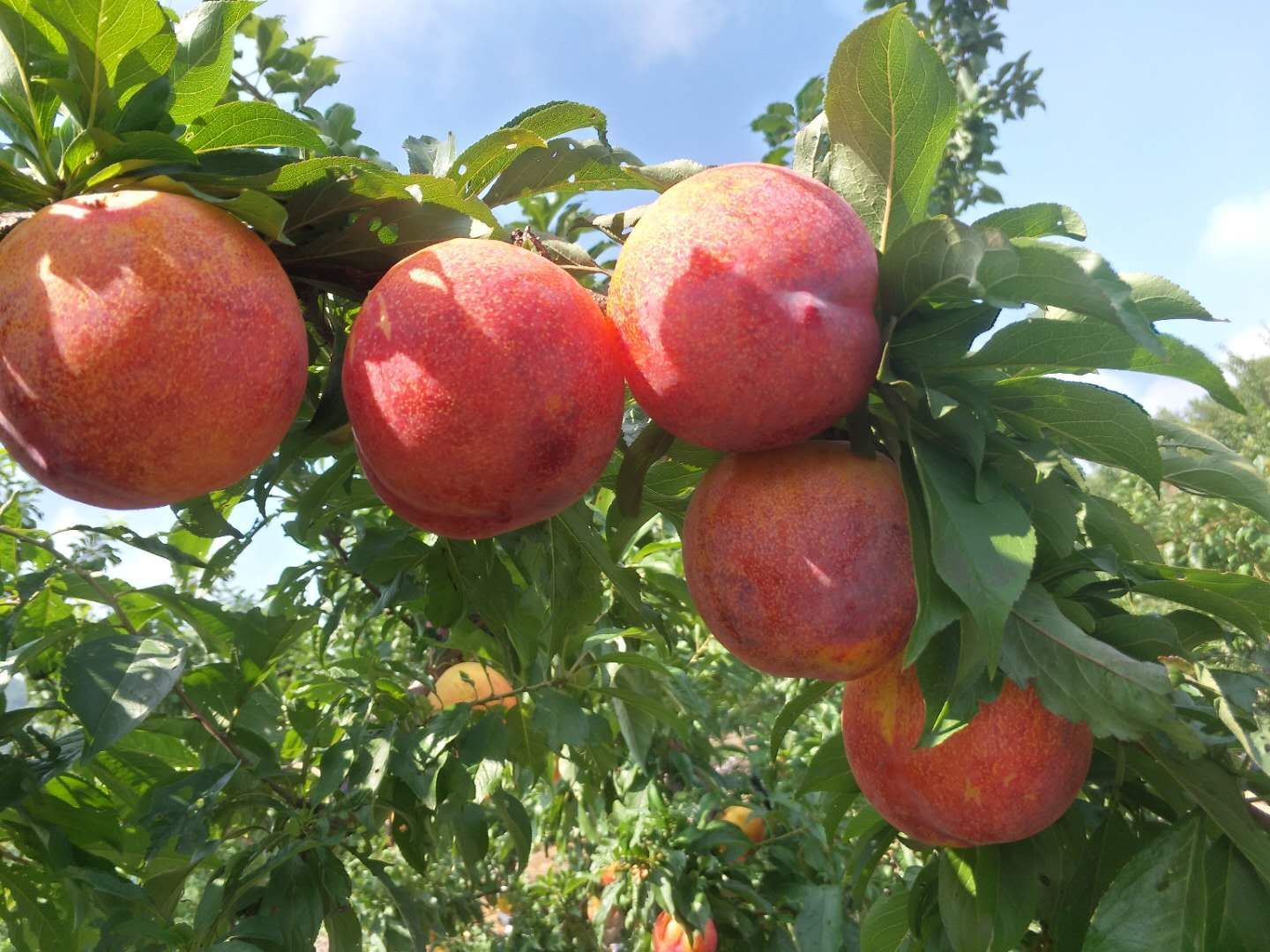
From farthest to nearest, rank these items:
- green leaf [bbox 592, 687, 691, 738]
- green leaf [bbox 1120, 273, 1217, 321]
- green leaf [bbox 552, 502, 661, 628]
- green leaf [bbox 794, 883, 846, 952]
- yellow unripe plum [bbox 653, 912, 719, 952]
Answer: yellow unripe plum [bbox 653, 912, 719, 952]
green leaf [bbox 794, 883, 846, 952]
green leaf [bbox 592, 687, 691, 738]
green leaf [bbox 552, 502, 661, 628]
green leaf [bbox 1120, 273, 1217, 321]

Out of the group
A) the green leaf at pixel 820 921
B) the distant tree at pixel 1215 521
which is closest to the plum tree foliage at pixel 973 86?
the distant tree at pixel 1215 521

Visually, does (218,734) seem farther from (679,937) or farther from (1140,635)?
(679,937)

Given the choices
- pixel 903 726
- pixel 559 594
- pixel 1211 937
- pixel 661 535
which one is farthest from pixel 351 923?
pixel 661 535

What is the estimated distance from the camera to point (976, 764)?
3.75 feet

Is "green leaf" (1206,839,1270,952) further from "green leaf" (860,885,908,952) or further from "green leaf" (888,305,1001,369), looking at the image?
"green leaf" (888,305,1001,369)

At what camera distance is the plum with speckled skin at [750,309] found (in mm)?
954

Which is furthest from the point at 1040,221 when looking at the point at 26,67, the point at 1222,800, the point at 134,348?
the point at 26,67

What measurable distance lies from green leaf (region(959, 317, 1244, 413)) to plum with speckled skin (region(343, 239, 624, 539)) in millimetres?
412

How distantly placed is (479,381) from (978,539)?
1.60ft

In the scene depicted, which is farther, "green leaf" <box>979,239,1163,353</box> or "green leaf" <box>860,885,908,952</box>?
"green leaf" <box>860,885,908,952</box>

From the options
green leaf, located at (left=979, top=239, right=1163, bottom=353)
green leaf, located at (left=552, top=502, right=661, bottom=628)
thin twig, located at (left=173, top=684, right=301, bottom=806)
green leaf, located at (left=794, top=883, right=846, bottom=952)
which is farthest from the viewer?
green leaf, located at (left=794, top=883, right=846, bottom=952)

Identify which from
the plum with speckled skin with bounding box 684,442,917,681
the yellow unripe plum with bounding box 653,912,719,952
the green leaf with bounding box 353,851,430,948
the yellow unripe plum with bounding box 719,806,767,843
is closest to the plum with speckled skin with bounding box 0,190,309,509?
the plum with speckled skin with bounding box 684,442,917,681

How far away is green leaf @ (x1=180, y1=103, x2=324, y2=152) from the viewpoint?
102 cm

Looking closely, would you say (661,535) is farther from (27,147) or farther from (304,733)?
(27,147)
